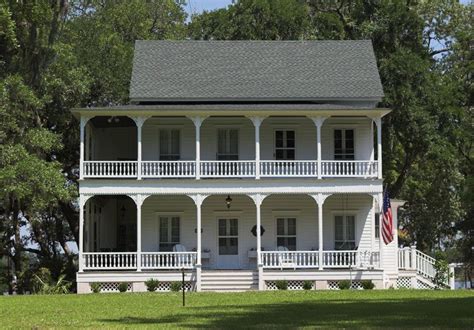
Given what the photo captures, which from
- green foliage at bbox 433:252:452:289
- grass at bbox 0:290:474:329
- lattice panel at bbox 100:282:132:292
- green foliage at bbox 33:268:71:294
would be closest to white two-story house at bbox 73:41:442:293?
lattice panel at bbox 100:282:132:292

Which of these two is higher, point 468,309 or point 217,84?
point 217,84

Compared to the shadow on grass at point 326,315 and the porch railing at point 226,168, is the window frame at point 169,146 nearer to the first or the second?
the porch railing at point 226,168

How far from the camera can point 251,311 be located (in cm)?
2147

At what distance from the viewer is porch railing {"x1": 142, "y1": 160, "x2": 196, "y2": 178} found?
36625 millimetres

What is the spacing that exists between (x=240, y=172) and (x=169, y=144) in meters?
3.43

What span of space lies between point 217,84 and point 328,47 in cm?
591

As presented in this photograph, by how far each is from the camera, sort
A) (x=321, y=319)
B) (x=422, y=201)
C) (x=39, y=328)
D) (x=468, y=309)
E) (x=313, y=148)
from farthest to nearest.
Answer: (x=422, y=201) < (x=313, y=148) < (x=468, y=309) < (x=321, y=319) < (x=39, y=328)

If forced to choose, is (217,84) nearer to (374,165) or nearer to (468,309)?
(374,165)

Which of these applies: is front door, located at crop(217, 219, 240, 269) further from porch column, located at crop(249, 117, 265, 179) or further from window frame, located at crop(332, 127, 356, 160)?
window frame, located at crop(332, 127, 356, 160)

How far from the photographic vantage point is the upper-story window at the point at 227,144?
3919 cm

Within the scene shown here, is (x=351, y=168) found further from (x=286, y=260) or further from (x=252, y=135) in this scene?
(x=252, y=135)

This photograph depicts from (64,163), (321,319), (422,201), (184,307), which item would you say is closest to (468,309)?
(321,319)

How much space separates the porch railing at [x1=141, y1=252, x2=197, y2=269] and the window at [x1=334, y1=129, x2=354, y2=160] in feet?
23.3

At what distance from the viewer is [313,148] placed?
3925 centimetres
